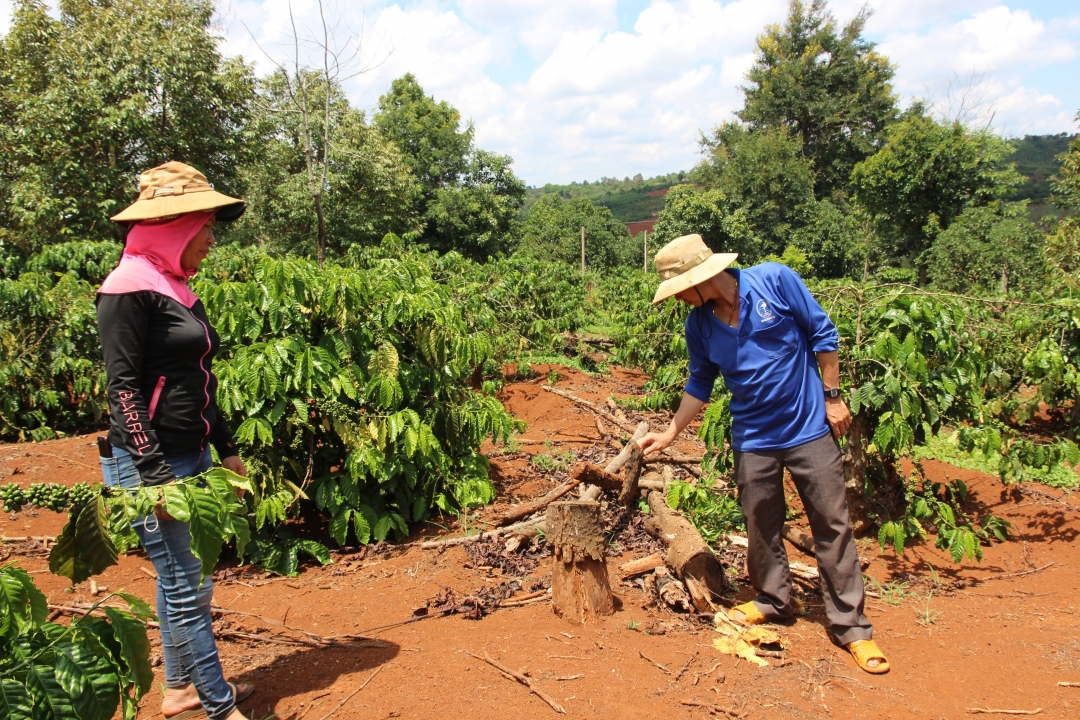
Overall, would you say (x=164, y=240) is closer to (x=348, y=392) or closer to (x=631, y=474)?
(x=348, y=392)

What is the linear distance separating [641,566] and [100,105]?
12.7m

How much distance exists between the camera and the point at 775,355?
257 centimetres

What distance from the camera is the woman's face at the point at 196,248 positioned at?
6.79 feet

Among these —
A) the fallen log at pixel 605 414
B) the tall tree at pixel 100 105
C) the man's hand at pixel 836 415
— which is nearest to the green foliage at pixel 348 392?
the fallen log at pixel 605 414

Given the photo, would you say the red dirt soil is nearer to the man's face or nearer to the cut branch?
the cut branch

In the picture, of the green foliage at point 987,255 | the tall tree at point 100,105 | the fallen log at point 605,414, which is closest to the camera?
the fallen log at point 605,414

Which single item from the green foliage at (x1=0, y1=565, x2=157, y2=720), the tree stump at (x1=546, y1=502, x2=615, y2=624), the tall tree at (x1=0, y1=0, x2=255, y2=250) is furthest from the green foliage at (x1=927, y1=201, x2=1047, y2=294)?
the tall tree at (x1=0, y1=0, x2=255, y2=250)

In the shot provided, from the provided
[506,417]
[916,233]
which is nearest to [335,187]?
[506,417]

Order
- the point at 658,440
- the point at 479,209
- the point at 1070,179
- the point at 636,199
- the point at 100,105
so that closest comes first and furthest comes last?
the point at 658,440 < the point at 100,105 < the point at 1070,179 < the point at 479,209 < the point at 636,199

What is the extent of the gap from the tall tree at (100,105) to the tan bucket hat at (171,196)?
11.0 meters

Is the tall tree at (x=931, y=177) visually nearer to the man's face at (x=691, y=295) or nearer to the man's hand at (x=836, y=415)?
the man's hand at (x=836, y=415)

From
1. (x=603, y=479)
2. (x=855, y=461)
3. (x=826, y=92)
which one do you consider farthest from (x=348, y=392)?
(x=826, y=92)

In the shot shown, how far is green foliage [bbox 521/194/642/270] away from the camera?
2602cm

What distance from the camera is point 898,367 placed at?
345 centimetres
